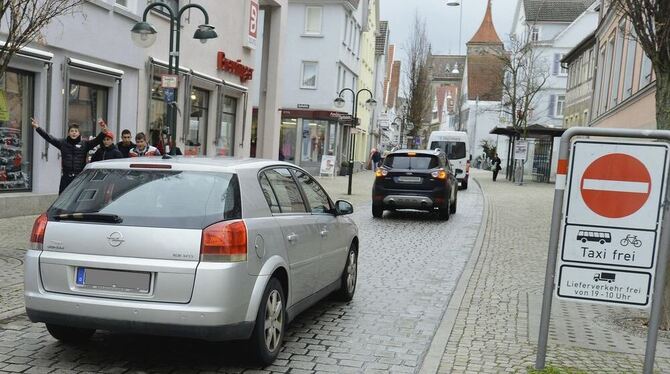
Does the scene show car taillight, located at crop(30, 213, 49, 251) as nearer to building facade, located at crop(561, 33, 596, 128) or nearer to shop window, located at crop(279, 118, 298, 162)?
shop window, located at crop(279, 118, 298, 162)

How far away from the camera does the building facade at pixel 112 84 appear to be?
40.4ft

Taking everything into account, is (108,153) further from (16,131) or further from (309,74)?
(309,74)

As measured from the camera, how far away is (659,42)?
604 centimetres

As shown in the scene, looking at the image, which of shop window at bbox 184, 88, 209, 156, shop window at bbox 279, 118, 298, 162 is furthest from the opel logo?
shop window at bbox 279, 118, 298, 162

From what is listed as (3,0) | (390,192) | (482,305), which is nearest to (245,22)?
(390,192)

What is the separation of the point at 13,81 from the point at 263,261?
9.57 meters

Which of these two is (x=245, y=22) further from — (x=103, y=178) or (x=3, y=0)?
(x=103, y=178)

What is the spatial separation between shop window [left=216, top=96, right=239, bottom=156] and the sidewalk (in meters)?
12.7

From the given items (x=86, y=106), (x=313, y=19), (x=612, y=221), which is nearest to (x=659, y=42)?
(x=612, y=221)

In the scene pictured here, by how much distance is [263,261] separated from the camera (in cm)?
465

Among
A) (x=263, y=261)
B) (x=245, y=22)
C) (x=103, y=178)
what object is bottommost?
(x=263, y=261)

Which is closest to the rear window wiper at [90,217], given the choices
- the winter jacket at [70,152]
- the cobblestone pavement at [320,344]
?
the cobblestone pavement at [320,344]

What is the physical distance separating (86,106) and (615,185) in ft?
40.6

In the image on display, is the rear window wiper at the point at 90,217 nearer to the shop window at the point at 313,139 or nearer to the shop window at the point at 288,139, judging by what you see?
the shop window at the point at 288,139
